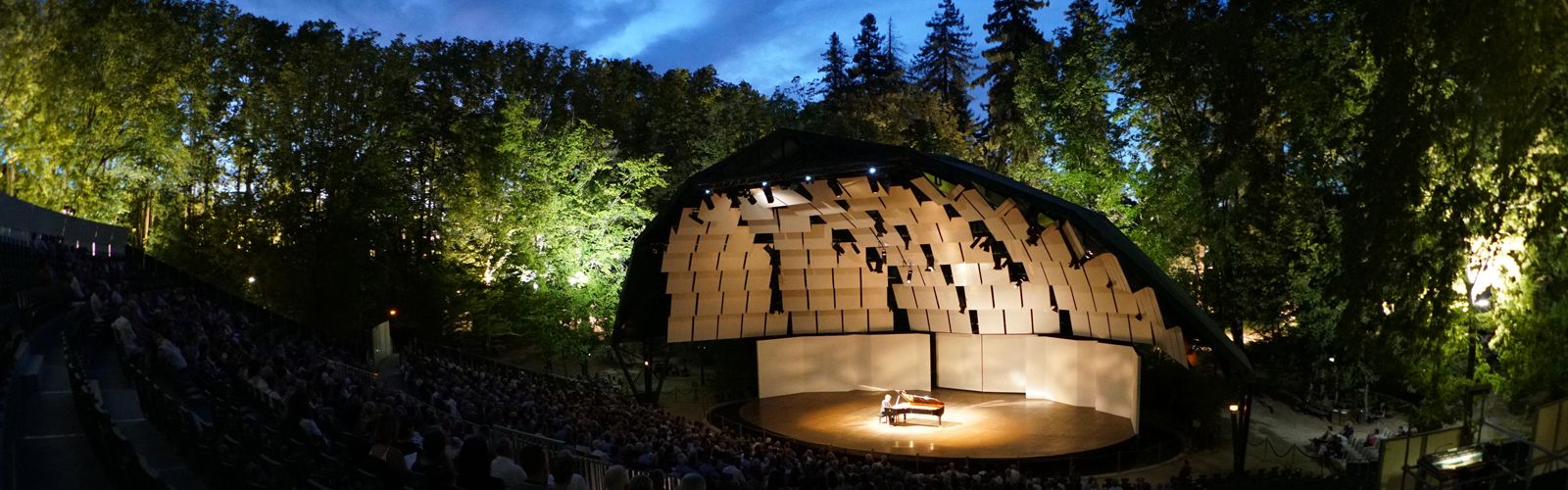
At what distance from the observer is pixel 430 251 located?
3027 centimetres

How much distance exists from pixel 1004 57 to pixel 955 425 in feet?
66.4

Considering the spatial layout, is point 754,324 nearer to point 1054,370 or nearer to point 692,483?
point 1054,370

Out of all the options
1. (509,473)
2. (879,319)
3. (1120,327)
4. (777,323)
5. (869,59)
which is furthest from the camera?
(869,59)

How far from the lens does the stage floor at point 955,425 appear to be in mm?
18531

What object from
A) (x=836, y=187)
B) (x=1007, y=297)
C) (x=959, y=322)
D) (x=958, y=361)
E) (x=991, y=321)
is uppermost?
(x=836, y=187)

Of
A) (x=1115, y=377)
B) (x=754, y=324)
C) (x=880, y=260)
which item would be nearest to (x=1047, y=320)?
(x=1115, y=377)

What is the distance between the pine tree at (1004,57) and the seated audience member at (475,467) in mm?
29250

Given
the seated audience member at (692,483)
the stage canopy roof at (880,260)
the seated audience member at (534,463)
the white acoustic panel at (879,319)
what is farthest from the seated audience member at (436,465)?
the white acoustic panel at (879,319)

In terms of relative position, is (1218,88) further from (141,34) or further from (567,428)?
(141,34)

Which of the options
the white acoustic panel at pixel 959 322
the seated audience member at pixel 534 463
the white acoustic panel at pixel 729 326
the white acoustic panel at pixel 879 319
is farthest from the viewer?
the white acoustic panel at pixel 879 319

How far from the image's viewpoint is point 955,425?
69.1 feet

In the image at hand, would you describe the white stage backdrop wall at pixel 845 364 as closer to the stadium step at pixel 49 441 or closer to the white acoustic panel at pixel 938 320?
the white acoustic panel at pixel 938 320

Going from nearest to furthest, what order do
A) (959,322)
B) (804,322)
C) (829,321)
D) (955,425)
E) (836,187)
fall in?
(836,187)
(955,425)
(959,322)
(804,322)
(829,321)

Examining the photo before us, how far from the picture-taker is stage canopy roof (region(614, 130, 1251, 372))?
17.1 m
